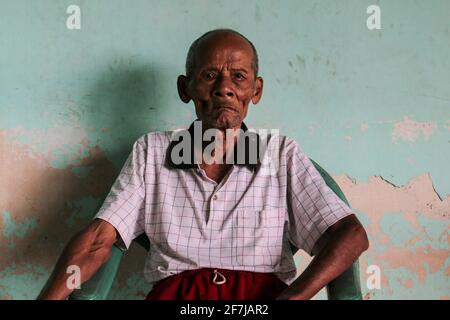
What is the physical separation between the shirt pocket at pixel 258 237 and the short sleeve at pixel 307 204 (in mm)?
54

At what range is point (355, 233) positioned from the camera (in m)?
1.54

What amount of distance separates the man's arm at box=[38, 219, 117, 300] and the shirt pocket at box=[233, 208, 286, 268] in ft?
1.11

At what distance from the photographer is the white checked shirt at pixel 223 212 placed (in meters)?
1.65

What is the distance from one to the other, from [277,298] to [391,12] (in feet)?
3.53

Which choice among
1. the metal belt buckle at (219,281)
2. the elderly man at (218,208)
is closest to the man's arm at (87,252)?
the elderly man at (218,208)

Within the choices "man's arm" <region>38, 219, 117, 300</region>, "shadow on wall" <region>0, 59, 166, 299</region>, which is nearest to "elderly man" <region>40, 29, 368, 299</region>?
"man's arm" <region>38, 219, 117, 300</region>

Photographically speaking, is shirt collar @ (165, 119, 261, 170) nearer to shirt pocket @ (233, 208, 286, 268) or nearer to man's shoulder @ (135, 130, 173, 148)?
man's shoulder @ (135, 130, 173, 148)

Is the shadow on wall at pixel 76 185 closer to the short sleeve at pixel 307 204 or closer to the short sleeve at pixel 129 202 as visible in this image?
the short sleeve at pixel 129 202

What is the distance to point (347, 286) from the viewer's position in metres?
1.55

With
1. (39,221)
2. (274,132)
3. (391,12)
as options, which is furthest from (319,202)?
(39,221)

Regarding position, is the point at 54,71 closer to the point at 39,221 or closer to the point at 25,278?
the point at 39,221

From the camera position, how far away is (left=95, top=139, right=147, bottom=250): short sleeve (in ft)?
5.38

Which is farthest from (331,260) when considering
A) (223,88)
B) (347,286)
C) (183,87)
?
(183,87)

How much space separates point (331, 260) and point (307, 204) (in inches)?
7.6
